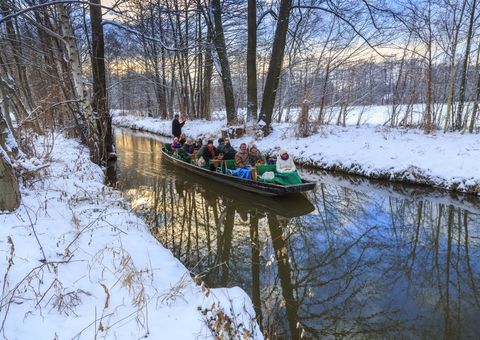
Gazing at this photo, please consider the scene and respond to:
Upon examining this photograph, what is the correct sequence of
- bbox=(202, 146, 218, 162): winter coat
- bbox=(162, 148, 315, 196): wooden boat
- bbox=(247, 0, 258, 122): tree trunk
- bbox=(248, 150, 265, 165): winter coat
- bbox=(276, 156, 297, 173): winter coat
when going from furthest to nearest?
1. bbox=(247, 0, 258, 122): tree trunk
2. bbox=(202, 146, 218, 162): winter coat
3. bbox=(248, 150, 265, 165): winter coat
4. bbox=(276, 156, 297, 173): winter coat
5. bbox=(162, 148, 315, 196): wooden boat

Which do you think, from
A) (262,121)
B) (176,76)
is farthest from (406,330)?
(176,76)

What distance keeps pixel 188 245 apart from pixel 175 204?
104 inches

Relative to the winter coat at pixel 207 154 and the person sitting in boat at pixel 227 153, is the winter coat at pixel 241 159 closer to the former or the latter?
the person sitting in boat at pixel 227 153

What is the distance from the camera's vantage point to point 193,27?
23.6 meters

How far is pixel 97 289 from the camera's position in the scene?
3.48 metres

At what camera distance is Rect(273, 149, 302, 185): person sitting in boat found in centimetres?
826

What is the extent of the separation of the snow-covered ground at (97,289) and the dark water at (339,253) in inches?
28.5

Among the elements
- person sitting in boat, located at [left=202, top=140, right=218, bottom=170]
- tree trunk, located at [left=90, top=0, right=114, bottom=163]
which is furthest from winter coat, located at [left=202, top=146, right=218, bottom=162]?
tree trunk, located at [left=90, top=0, right=114, bottom=163]

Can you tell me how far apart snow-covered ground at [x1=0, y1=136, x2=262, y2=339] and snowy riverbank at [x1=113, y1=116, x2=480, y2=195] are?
24.1ft

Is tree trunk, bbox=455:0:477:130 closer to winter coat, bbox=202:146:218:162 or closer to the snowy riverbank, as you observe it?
the snowy riverbank

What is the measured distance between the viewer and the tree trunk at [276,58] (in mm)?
13891

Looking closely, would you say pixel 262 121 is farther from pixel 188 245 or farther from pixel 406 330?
pixel 406 330

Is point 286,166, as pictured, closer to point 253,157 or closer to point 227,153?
point 253,157

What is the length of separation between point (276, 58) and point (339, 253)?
10908mm
